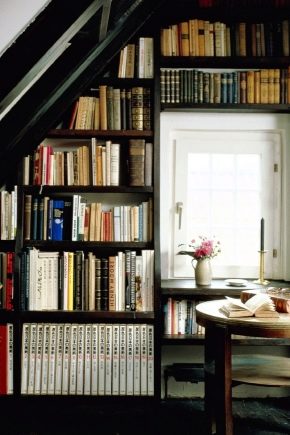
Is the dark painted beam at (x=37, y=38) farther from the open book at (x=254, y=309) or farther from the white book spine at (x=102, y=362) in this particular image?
the white book spine at (x=102, y=362)

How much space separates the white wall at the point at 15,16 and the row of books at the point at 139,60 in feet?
5.18

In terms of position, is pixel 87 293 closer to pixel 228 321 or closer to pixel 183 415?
pixel 183 415

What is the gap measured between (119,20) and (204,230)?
147 centimetres

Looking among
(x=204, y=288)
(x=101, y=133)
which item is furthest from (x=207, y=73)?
(x=204, y=288)

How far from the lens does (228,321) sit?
2.24 meters

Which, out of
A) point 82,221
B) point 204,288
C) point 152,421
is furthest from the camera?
point 82,221

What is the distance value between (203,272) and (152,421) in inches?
36.4

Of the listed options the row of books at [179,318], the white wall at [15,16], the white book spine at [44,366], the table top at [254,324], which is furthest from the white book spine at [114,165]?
the white wall at [15,16]

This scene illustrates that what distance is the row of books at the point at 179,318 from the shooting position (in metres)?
3.14

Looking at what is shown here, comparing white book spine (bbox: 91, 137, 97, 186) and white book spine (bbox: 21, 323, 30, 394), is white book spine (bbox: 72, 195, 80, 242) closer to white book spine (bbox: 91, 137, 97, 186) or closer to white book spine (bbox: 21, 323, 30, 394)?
white book spine (bbox: 91, 137, 97, 186)

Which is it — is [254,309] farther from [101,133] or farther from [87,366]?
[101,133]

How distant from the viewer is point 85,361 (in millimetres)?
3062

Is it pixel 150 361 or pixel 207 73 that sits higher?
pixel 207 73

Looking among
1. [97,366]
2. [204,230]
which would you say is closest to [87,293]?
[97,366]
